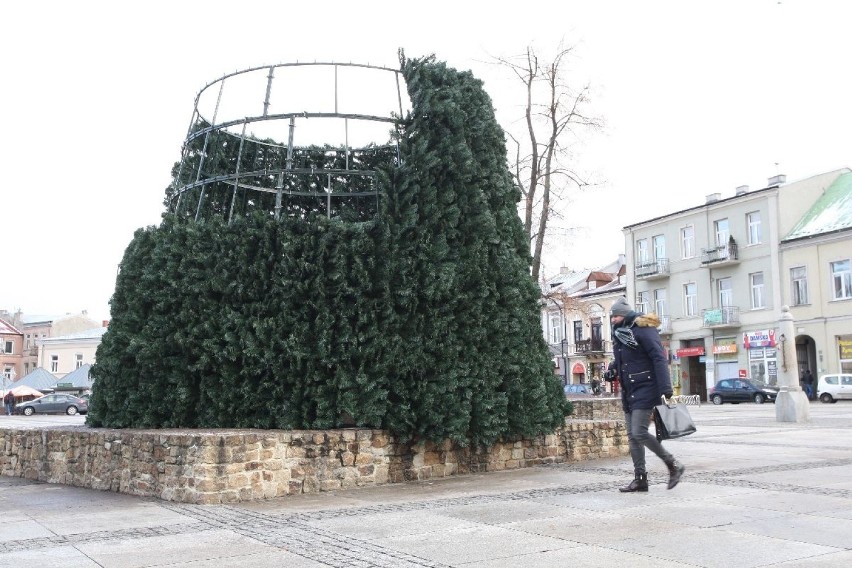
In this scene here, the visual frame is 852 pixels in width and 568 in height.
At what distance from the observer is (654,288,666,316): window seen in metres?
52.3

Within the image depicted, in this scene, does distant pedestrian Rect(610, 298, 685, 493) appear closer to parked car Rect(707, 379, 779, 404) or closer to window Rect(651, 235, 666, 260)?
parked car Rect(707, 379, 779, 404)

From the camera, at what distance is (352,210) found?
1291cm

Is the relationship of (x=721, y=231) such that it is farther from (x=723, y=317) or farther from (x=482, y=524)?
(x=482, y=524)

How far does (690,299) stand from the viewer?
1991 inches

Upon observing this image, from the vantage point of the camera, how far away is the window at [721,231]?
47.8 meters

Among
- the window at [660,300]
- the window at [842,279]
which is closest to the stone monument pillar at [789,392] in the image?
the window at [842,279]

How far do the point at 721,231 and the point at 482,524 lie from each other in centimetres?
4453

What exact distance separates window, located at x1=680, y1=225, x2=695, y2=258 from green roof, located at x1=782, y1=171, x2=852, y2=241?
21.0 feet

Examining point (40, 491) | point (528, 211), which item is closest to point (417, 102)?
point (40, 491)

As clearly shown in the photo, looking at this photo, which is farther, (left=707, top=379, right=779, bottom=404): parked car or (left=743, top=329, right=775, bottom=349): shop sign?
(left=743, top=329, right=775, bottom=349): shop sign

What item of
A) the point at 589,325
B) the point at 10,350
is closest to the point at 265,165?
the point at 589,325

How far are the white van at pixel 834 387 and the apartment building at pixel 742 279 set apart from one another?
1.32 metres

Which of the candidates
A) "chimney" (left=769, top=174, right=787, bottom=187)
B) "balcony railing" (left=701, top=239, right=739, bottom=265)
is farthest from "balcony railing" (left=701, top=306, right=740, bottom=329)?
"chimney" (left=769, top=174, right=787, bottom=187)

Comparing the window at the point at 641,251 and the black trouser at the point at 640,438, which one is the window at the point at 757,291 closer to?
the window at the point at 641,251
